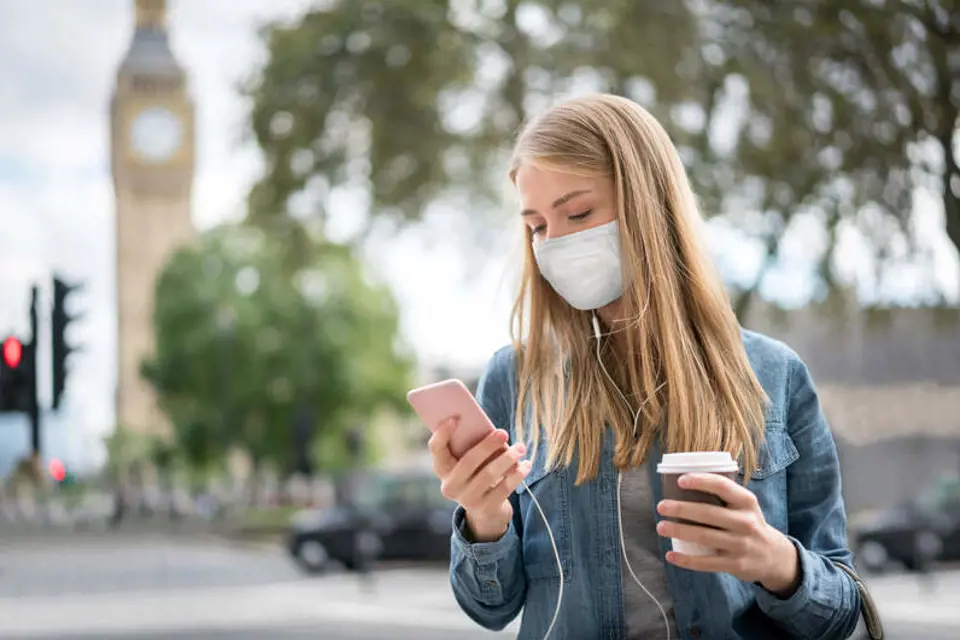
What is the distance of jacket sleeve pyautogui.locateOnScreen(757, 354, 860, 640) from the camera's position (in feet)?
5.82

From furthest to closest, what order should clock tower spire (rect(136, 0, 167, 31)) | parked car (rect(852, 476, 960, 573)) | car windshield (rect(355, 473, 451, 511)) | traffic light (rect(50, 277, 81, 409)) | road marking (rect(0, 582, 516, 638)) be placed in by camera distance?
clock tower spire (rect(136, 0, 167, 31)), car windshield (rect(355, 473, 451, 511)), parked car (rect(852, 476, 960, 573)), road marking (rect(0, 582, 516, 638)), traffic light (rect(50, 277, 81, 409))

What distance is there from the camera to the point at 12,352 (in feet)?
27.9

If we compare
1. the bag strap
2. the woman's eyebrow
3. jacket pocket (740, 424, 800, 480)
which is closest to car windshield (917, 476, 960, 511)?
the bag strap

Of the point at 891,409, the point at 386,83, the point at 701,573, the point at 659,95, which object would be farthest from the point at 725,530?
the point at 891,409

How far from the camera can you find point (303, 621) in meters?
14.9

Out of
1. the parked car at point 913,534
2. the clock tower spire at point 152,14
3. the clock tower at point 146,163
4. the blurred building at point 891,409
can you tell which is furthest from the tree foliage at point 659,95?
the clock tower at point 146,163

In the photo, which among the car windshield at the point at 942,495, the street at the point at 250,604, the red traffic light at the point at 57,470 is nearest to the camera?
the red traffic light at the point at 57,470

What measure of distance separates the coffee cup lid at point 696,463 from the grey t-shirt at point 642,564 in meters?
0.26

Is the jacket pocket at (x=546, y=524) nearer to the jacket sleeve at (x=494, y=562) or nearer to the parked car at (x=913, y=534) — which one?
the jacket sleeve at (x=494, y=562)

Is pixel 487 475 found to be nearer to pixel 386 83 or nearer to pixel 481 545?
pixel 481 545

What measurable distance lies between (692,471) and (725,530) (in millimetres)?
85

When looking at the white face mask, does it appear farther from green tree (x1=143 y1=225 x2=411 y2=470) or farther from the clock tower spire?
the clock tower spire

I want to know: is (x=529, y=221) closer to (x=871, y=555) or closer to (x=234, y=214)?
(x=234, y=214)

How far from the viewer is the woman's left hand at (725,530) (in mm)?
1563
